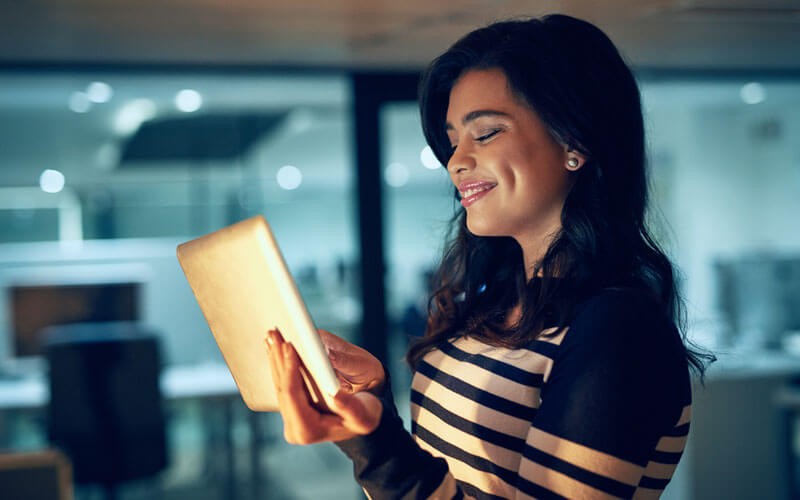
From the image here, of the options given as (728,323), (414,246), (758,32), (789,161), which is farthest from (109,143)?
(789,161)

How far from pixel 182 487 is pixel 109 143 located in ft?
5.55

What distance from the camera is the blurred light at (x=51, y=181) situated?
3.40m

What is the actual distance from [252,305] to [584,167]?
1.55 feet

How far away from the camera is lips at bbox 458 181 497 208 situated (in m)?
1.03

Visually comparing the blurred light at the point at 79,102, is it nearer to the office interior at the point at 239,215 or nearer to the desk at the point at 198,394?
the office interior at the point at 239,215

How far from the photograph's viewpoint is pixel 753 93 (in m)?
4.64

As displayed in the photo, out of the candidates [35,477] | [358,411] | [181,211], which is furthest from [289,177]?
[358,411]

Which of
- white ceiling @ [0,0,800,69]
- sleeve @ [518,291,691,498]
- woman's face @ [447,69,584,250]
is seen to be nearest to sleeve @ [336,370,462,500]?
sleeve @ [518,291,691,498]

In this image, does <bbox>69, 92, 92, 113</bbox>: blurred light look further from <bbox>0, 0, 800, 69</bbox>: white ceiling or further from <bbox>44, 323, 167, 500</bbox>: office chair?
<bbox>44, 323, 167, 500</bbox>: office chair

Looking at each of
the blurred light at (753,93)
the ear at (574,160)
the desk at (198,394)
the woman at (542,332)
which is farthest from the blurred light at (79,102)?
the blurred light at (753,93)

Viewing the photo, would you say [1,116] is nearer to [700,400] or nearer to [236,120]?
[236,120]

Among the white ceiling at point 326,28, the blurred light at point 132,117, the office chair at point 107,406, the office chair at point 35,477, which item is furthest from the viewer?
the blurred light at point 132,117

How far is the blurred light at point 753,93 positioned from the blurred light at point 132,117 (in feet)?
10.4

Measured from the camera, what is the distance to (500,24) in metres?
1.10
